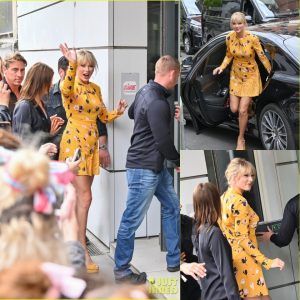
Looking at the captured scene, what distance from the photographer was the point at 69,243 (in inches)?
68.8

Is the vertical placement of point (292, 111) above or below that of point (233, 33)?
below

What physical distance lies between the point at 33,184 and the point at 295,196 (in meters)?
1.86

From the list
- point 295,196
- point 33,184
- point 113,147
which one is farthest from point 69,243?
point 113,147

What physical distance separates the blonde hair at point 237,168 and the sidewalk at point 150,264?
133 centimetres

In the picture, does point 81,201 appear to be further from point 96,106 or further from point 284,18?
point 284,18

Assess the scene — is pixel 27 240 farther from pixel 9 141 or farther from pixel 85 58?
pixel 85 58

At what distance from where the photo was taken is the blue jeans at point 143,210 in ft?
12.9

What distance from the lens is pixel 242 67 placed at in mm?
2891

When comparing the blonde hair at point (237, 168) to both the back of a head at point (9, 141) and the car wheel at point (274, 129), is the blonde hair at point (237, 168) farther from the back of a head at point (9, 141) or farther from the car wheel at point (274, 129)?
the back of a head at point (9, 141)

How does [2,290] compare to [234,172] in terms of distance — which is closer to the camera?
[2,290]

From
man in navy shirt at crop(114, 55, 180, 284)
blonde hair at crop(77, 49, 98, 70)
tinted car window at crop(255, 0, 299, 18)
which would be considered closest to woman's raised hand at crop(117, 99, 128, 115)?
man in navy shirt at crop(114, 55, 180, 284)

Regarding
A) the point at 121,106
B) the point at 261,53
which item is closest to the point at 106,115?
the point at 121,106

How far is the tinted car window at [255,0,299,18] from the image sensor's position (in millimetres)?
2721

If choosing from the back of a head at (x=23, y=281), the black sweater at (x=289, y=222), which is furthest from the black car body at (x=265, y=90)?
the back of a head at (x=23, y=281)
